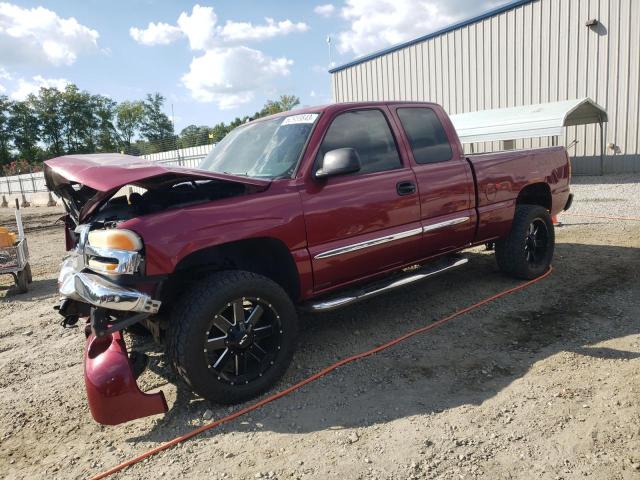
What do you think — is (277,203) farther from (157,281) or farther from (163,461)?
(163,461)

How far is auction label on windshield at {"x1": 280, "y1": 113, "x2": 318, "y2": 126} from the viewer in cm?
376

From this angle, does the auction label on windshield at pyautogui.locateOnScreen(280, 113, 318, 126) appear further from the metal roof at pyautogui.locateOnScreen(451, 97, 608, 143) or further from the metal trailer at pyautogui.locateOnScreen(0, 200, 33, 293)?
the metal roof at pyautogui.locateOnScreen(451, 97, 608, 143)

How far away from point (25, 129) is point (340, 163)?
7157 centimetres

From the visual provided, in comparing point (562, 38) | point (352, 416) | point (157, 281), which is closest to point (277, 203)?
point (157, 281)

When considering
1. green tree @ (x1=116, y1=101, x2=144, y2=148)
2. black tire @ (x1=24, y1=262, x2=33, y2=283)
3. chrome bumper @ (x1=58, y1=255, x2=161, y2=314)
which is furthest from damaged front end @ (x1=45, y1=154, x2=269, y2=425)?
green tree @ (x1=116, y1=101, x2=144, y2=148)

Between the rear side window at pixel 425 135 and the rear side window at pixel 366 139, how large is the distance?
236 mm

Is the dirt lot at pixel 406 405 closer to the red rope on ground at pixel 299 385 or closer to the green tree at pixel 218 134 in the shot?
the red rope on ground at pixel 299 385

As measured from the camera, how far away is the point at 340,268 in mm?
3594

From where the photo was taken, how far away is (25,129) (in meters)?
62.0

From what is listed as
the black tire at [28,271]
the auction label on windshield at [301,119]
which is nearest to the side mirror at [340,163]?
the auction label on windshield at [301,119]

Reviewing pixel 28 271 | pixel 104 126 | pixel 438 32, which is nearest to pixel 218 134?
pixel 104 126

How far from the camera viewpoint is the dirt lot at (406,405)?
245 centimetres

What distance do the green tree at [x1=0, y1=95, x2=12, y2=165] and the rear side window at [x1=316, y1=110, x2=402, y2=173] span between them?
227 ft

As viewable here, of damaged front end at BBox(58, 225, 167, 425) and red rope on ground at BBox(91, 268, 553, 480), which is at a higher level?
damaged front end at BBox(58, 225, 167, 425)
